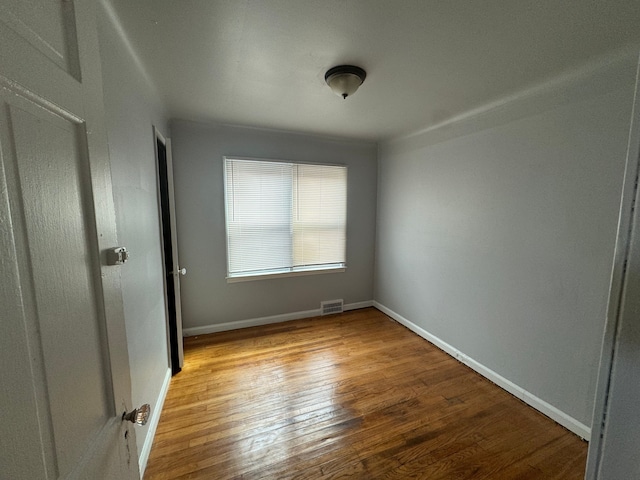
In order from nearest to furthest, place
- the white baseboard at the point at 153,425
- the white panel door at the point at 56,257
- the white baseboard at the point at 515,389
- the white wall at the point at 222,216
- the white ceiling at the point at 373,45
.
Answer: the white panel door at the point at 56,257
the white ceiling at the point at 373,45
the white baseboard at the point at 153,425
the white baseboard at the point at 515,389
the white wall at the point at 222,216

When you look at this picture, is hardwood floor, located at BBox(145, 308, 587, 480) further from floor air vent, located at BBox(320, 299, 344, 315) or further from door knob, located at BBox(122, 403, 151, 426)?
door knob, located at BBox(122, 403, 151, 426)

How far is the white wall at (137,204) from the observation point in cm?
122

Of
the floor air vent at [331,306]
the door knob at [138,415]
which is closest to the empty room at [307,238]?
the door knob at [138,415]

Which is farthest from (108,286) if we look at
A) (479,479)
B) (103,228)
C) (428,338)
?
(428,338)

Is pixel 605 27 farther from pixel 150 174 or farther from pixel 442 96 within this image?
pixel 150 174

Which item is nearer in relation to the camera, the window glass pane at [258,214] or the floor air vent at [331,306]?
the window glass pane at [258,214]

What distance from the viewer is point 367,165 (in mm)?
3535

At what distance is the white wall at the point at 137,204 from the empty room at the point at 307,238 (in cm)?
2

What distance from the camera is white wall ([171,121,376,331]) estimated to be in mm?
2748

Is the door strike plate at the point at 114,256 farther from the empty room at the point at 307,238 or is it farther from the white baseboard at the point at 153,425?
the white baseboard at the point at 153,425

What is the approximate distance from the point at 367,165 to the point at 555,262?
92.1 inches

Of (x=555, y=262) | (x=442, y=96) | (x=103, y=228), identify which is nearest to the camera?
(x=103, y=228)

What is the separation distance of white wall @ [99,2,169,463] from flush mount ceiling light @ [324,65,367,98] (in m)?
1.16

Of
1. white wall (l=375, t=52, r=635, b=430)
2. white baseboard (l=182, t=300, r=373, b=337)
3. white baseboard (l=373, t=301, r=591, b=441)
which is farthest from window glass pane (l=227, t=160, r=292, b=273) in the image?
white baseboard (l=373, t=301, r=591, b=441)
